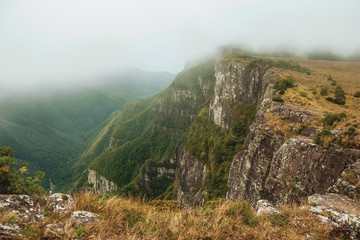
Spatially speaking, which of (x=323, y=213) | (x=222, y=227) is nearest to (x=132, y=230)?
(x=222, y=227)

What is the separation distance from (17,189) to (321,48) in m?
142

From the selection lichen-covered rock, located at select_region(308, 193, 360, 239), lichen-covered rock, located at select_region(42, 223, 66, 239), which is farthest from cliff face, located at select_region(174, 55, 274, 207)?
lichen-covered rock, located at select_region(42, 223, 66, 239)

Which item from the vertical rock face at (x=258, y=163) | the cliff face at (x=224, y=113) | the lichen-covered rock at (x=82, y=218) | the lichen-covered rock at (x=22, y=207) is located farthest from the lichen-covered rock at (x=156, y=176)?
the lichen-covered rock at (x=82, y=218)

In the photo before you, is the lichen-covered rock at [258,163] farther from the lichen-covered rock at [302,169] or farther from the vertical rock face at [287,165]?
the lichen-covered rock at [302,169]

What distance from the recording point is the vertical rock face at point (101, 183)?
12326 cm

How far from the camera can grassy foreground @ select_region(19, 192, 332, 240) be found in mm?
4141

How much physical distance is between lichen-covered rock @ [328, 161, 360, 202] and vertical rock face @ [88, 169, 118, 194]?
133 metres

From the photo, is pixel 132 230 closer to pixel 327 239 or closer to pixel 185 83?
pixel 327 239

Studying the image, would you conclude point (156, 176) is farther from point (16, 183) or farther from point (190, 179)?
point (16, 183)

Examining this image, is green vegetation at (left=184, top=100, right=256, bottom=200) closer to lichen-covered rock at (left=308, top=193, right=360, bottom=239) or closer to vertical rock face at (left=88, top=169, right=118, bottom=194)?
lichen-covered rock at (left=308, top=193, right=360, bottom=239)

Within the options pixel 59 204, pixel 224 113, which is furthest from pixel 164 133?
pixel 59 204

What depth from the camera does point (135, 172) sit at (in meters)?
128

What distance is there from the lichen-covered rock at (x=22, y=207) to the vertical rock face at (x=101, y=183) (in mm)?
130786

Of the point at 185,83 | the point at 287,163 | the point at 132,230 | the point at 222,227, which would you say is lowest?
the point at 287,163
